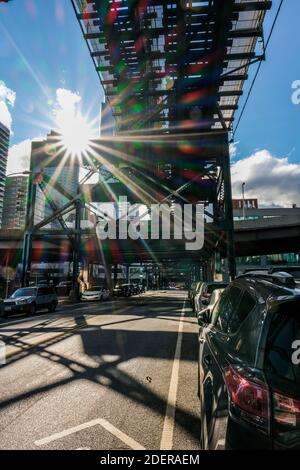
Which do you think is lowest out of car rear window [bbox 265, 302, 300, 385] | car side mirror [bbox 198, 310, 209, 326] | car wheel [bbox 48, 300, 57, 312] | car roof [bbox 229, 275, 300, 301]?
car wheel [bbox 48, 300, 57, 312]

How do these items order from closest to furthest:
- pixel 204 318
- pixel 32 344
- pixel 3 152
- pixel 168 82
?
pixel 204 318 < pixel 32 344 < pixel 168 82 < pixel 3 152

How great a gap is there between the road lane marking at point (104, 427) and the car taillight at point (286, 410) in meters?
2.17

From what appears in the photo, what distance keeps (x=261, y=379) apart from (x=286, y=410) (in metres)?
0.20

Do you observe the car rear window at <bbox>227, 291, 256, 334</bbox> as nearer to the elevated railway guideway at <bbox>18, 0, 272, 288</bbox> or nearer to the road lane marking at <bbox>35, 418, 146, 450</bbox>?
the road lane marking at <bbox>35, 418, 146, 450</bbox>

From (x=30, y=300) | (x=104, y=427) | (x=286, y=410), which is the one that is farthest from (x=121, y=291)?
(x=286, y=410)

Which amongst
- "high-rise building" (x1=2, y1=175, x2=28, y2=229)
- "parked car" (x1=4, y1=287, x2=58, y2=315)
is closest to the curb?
"parked car" (x1=4, y1=287, x2=58, y2=315)

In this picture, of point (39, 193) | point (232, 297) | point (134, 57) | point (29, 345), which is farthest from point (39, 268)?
point (232, 297)

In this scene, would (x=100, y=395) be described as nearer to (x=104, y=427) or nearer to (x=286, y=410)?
(x=104, y=427)

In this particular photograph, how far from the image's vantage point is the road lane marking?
357cm

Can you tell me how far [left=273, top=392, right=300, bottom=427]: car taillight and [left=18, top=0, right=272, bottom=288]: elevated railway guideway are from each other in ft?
59.5

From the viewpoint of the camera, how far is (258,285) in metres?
2.77

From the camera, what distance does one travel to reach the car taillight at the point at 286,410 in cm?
182

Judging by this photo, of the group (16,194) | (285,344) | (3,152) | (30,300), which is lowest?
(30,300)

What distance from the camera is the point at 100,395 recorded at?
519 cm
